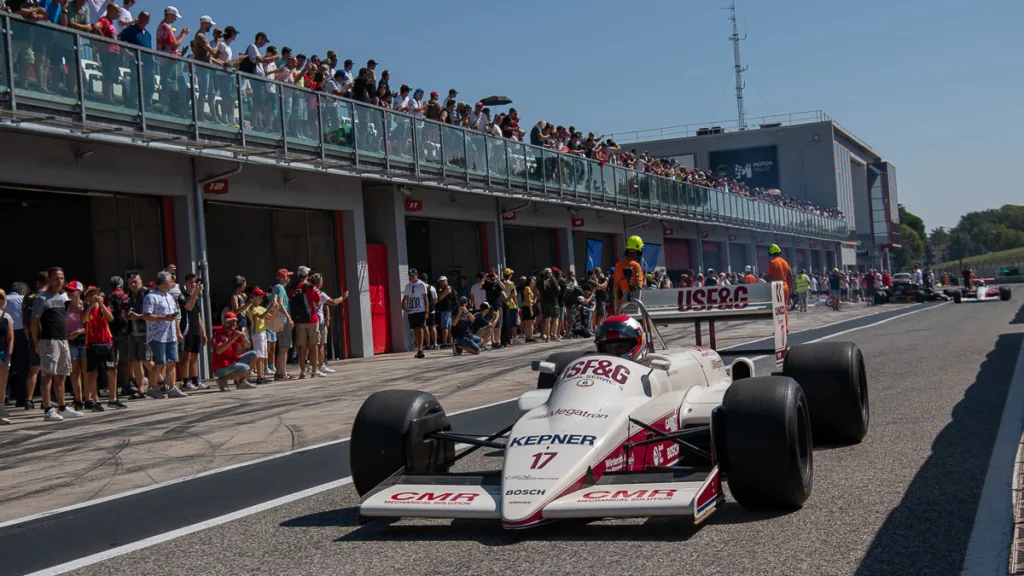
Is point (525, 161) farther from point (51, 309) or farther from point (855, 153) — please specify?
point (855, 153)

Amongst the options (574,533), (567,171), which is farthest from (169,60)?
(567,171)

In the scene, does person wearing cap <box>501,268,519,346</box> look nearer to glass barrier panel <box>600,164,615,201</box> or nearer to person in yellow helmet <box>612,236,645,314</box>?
glass barrier panel <box>600,164,615,201</box>

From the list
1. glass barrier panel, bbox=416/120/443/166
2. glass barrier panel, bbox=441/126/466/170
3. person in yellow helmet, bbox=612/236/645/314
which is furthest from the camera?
glass barrier panel, bbox=441/126/466/170

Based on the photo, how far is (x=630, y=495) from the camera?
5441mm

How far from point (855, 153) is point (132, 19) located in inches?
3340

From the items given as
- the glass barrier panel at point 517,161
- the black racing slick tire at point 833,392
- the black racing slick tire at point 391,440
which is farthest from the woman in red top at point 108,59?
the glass barrier panel at point 517,161

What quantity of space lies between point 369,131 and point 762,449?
17742mm

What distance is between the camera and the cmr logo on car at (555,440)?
5.96 meters

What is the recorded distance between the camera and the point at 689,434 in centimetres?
638

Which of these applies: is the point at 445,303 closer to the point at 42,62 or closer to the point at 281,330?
the point at 281,330

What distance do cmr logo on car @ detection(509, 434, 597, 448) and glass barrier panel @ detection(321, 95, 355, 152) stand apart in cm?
1579

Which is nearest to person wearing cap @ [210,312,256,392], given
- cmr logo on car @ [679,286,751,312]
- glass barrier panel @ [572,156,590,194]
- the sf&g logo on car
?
cmr logo on car @ [679,286,751,312]

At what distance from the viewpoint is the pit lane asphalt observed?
199 inches

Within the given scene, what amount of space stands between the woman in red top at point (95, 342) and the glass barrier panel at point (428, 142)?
11106 millimetres
